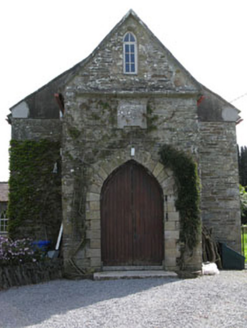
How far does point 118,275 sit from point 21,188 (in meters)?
5.08

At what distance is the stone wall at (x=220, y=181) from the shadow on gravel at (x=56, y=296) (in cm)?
443

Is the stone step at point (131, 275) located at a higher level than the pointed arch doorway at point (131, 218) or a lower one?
lower

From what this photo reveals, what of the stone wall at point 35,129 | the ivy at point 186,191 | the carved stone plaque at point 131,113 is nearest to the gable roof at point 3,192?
the stone wall at point 35,129

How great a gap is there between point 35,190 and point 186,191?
5.35 m

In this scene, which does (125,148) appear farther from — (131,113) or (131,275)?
(131,275)

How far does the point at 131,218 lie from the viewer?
9.55 meters

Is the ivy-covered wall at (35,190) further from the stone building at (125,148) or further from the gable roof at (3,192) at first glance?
the gable roof at (3,192)

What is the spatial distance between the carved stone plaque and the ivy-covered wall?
364 cm

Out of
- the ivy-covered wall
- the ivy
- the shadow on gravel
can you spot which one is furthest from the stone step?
the ivy-covered wall

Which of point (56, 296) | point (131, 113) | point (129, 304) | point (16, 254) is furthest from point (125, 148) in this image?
point (129, 304)

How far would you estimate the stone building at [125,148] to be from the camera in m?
9.26

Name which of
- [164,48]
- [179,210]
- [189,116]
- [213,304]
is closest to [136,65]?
[164,48]

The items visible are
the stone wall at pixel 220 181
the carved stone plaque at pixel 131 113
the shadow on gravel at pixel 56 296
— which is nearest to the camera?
the shadow on gravel at pixel 56 296

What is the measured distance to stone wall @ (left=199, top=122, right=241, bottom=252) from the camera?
12.5m
